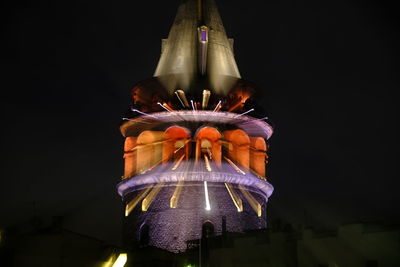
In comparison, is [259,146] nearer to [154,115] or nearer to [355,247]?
[154,115]

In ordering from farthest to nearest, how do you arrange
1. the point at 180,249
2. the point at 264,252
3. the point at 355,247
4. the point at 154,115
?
the point at 154,115
the point at 180,249
the point at 264,252
the point at 355,247

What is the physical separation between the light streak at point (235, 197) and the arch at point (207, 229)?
199cm

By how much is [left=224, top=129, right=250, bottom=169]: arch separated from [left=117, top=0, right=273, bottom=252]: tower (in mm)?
62

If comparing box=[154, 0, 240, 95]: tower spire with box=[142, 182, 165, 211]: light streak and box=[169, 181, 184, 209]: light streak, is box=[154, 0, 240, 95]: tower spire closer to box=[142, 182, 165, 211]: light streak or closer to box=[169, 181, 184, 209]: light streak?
box=[142, 182, 165, 211]: light streak

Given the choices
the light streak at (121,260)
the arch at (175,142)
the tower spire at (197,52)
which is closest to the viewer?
the light streak at (121,260)

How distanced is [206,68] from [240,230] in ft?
35.1

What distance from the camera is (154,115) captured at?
42.4 m

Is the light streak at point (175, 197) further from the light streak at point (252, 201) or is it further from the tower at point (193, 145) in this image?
the light streak at point (252, 201)

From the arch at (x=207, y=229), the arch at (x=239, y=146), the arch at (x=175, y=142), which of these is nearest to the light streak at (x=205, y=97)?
the arch at (x=175, y=142)

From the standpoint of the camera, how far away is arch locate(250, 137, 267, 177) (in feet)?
144

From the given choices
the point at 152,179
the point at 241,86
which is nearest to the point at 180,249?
the point at 152,179

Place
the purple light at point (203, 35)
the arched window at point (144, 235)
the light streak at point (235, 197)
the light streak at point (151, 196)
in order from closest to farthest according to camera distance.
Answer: the arched window at point (144, 235), the light streak at point (235, 197), the light streak at point (151, 196), the purple light at point (203, 35)

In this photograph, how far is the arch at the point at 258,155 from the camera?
4381cm

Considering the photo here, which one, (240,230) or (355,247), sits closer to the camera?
(355,247)
